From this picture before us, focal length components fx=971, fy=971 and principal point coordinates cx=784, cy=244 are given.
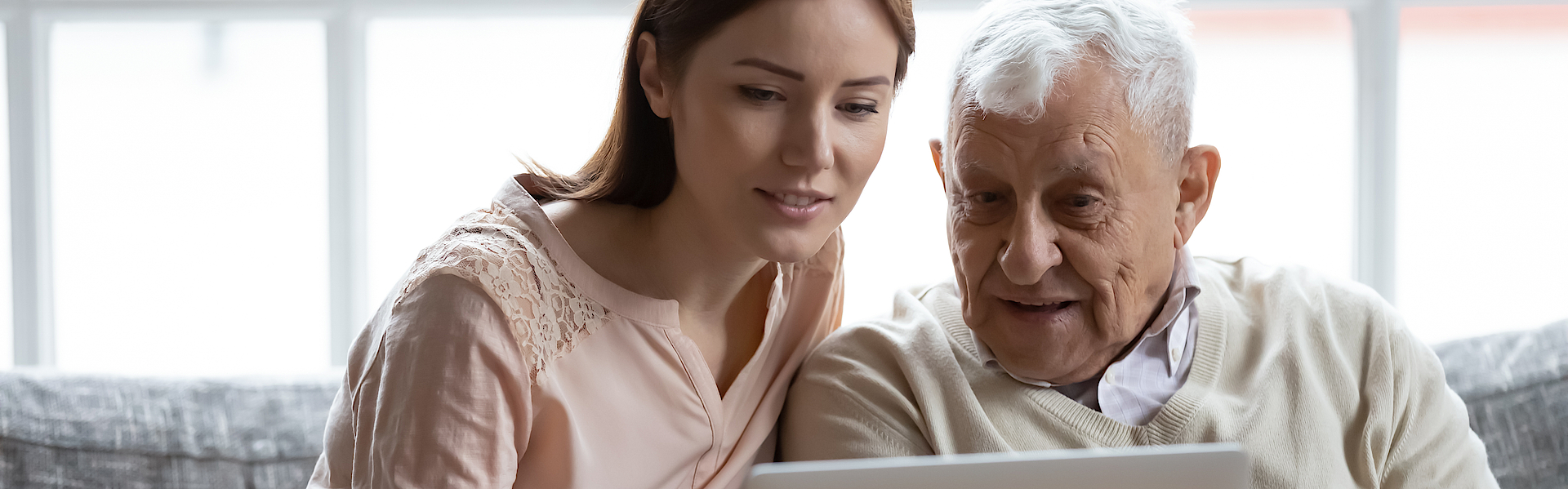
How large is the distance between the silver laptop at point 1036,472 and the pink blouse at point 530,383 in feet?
1.79

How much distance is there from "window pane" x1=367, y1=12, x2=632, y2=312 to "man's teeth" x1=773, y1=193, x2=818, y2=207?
6.57 ft

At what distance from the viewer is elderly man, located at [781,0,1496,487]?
3.98 feet

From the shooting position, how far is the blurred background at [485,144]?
3.08m

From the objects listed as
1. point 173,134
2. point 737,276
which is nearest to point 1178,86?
point 737,276

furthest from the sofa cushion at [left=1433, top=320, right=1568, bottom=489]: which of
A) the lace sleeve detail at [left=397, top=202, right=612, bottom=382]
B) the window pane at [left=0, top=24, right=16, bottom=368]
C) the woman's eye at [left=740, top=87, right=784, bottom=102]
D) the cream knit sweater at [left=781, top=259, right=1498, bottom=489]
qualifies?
the window pane at [left=0, top=24, right=16, bottom=368]

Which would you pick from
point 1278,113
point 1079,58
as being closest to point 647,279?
point 1079,58

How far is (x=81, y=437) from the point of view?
5.82 ft

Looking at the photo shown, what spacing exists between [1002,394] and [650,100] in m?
0.62

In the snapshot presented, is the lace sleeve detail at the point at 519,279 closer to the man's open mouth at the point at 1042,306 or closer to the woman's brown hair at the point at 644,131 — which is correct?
the woman's brown hair at the point at 644,131

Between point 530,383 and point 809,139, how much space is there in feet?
1.50

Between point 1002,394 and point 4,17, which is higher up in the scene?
point 4,17

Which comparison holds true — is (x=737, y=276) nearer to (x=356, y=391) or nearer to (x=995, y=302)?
(x=995, y=302)

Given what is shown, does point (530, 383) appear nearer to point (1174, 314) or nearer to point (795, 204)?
point (795, 204)

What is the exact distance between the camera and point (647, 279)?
54.9 inches
